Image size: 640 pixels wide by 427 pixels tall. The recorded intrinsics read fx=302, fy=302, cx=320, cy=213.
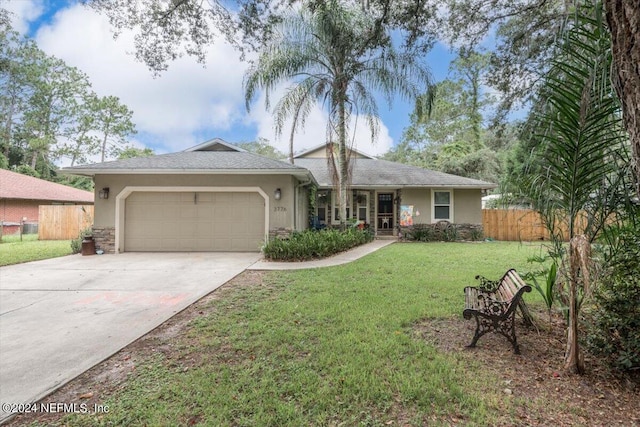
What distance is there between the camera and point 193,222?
1080 cm

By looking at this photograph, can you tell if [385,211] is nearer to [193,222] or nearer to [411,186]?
[411,186]

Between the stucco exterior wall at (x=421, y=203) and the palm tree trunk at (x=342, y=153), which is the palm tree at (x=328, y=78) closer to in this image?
the palm tree trunk at (x=342, y=153)

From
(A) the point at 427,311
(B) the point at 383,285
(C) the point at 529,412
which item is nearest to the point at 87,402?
(C) the point at 529,412

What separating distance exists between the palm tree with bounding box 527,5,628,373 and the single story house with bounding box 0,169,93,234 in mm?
21981

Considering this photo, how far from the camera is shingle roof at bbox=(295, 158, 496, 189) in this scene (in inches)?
558

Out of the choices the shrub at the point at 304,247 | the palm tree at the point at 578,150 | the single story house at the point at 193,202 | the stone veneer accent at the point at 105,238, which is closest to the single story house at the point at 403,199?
the single story house at the point at 193,202

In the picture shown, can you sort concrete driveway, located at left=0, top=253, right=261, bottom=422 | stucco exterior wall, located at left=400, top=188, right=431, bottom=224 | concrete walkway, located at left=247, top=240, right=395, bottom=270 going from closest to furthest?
concrete driveway, located at left=0, top=253, right=261, bottom=422 → concrete walkway, located at left=247, top=240, right=395, bottom=270 → stucco exterior wall, located at left=400, top=188, right=431, bottom=224

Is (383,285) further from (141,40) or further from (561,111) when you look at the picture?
(141,40)

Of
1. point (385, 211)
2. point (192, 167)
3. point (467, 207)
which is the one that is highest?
point (192, 167)

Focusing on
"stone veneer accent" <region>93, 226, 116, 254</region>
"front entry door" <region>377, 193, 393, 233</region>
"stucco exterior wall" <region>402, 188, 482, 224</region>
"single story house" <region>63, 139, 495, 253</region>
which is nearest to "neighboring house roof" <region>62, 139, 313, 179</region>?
"single story house" <region>63, 139, 495, 253</region>

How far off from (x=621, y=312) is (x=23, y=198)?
24.6 m

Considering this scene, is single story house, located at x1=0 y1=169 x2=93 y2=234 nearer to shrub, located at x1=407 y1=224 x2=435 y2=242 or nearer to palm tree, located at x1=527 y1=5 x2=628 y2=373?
shrub, located at x1=407 y1=224 x2=435 y2=242

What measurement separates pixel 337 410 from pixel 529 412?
1.49 meters

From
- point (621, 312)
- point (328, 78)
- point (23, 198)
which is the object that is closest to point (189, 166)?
point (328, 78)
